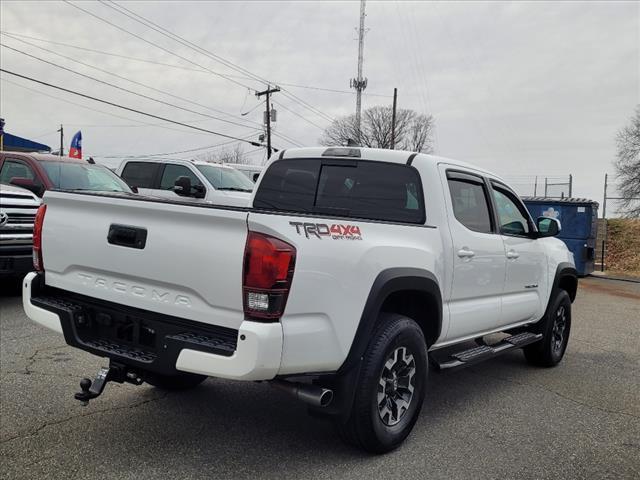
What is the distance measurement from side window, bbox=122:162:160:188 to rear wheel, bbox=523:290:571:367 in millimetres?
9081

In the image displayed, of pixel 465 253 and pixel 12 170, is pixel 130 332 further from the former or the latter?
pixel 12 170

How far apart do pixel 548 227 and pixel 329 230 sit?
3223 millimetres

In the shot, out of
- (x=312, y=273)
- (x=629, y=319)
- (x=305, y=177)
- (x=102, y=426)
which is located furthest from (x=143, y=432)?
(x=629, y=319)

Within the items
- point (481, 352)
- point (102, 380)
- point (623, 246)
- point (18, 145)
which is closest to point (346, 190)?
point (481, 352)

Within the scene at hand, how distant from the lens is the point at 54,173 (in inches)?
333

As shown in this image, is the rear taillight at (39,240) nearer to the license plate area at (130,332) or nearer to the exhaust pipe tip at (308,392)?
the license plate area at (130,332)

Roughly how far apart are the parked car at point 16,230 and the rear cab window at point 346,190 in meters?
3.99

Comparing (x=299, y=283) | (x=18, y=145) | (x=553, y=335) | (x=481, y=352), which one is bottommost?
(x=553, y=335)

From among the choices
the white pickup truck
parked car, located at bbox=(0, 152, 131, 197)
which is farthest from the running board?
parked car, located at bbox=(0, 152, 131, 197)

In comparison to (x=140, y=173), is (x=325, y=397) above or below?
below

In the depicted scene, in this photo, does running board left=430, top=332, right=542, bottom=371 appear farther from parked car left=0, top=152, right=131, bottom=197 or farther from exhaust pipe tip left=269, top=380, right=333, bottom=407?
parked car left=0, top=152, right=131, bottom=197

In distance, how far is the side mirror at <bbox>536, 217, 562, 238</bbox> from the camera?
5.35 m

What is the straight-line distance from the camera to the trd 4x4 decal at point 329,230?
2.90 meters

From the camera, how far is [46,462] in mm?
3215
